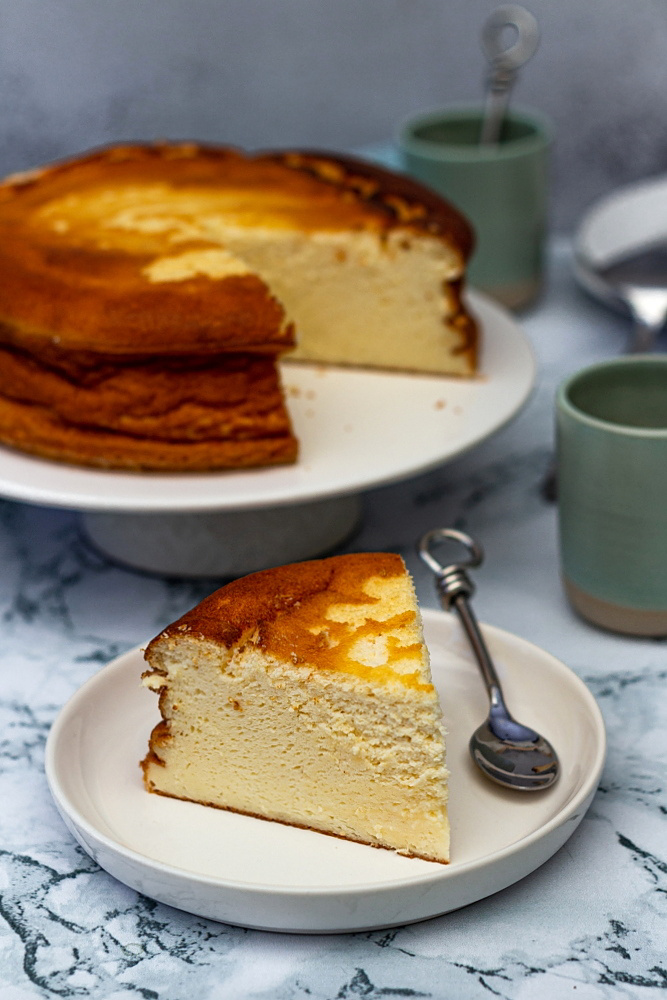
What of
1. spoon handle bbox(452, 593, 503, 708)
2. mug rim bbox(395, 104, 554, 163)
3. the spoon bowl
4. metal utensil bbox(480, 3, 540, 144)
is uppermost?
metal utensil bbox(480, 3, 540, 144)

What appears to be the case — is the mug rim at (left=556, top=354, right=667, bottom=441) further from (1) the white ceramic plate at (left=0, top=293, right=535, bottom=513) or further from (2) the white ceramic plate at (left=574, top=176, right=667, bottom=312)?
(2) the white ceramic plate at (left=574, top=176, right=667, bottom=312)

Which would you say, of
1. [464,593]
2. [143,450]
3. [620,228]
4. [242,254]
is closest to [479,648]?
[464,593]

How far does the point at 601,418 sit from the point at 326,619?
68 cm

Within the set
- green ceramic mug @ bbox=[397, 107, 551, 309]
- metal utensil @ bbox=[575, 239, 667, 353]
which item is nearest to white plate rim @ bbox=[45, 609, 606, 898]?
metal utensil @ bbox=[575, 239, 667, 353]

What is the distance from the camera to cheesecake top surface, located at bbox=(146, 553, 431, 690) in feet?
4.65

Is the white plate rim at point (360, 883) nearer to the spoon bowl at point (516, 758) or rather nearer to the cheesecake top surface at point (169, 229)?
the spoon bowl at point (516, 758)

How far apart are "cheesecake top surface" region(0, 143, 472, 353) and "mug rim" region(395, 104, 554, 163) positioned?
355 millimetres

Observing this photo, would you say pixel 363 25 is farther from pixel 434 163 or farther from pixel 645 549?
pixel 645 549

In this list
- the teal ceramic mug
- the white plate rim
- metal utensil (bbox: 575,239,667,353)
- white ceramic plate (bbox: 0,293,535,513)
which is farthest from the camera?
metal utensil (bbox: 575,239,667,353)

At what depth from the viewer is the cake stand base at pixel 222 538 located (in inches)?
79.4

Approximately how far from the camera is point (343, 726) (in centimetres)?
143

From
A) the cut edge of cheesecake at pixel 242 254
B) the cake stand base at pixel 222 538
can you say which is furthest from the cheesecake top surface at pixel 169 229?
the cake stand base at pixel 222 538

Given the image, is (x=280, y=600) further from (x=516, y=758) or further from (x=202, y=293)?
(x=202, y=293)

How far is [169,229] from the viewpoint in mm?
2299
